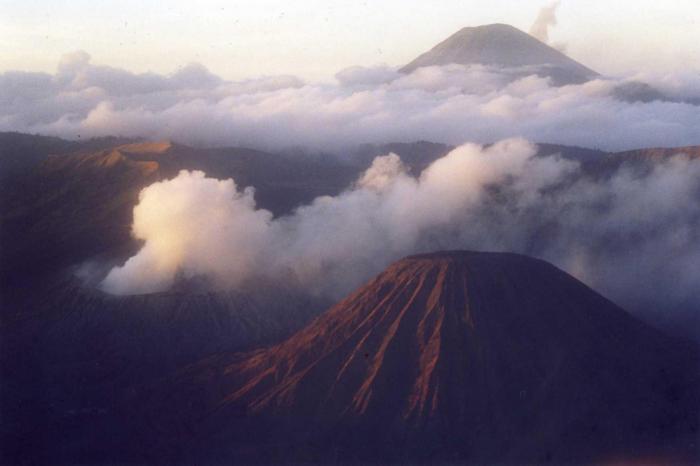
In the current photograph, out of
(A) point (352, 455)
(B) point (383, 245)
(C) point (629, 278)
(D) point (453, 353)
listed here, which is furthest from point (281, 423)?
(C) point (629, 278)

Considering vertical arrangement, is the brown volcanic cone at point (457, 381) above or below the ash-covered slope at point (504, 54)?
below

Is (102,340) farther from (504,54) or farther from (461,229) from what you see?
(504,54)

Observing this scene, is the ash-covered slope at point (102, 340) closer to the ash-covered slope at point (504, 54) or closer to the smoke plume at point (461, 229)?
the smoke plume at point (461, 229)

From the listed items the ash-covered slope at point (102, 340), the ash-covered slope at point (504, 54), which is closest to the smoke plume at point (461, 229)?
the ash-covered slope at point (102, 340)

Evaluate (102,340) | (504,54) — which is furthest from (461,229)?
(504,54)

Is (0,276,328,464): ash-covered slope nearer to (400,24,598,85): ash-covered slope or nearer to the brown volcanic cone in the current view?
the brown volcanic cone

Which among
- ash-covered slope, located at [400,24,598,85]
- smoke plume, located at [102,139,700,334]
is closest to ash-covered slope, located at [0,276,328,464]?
smoke plume, located at [102,139,700,334]
